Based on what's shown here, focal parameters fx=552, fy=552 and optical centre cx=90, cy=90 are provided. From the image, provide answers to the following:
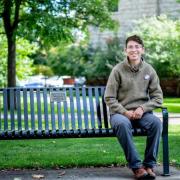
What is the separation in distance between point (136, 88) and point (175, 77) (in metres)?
31.3

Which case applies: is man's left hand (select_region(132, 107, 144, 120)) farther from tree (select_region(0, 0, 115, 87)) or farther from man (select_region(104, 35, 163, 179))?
tree (select_region(0, 0, 115, 87))

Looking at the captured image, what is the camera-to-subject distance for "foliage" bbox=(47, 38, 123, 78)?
138 feet

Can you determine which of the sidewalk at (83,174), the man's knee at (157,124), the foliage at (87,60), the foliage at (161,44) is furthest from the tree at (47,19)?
the foliage at (87,60)

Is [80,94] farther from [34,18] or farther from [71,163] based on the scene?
[34,18]

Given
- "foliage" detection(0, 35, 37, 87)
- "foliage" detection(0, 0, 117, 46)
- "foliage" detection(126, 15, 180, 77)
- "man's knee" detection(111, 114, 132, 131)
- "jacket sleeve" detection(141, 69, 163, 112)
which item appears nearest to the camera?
"man's knee" detection(111, 114, 132, 131)

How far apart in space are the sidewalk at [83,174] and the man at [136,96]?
354mm

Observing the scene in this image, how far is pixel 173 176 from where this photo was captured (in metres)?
6.95

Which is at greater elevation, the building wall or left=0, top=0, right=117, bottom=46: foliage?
the building wall

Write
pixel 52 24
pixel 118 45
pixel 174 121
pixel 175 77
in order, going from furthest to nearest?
pixel 118 45 → pixel 175 77 → pixel 52 24 → pixel 174 121

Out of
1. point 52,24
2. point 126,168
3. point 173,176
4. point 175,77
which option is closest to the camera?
point 173,176

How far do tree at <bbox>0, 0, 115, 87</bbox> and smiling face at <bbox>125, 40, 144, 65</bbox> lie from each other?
1171cm

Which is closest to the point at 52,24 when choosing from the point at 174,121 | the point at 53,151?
the point at 174,121

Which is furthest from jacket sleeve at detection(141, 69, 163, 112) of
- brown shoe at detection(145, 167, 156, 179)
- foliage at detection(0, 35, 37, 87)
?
foliage at detection(0, 35, 37, 87)

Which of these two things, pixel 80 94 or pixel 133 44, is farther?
pixel 80 94
